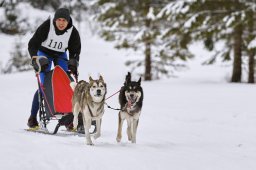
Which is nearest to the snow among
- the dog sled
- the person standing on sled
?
the dog sled

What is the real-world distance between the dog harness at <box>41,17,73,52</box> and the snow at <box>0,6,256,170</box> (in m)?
0.67

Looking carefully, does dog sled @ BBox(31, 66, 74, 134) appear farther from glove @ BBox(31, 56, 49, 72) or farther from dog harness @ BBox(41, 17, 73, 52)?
dog harness @ BBox(41, 17, 73, 52)

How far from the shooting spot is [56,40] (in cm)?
706

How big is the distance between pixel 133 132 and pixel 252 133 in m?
3.30

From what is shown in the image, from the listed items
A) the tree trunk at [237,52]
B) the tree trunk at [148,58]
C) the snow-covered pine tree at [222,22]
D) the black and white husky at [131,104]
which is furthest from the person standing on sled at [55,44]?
the tree trunk at [148,58]

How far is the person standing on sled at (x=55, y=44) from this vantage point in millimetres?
6816

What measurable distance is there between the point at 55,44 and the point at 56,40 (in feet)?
0.27

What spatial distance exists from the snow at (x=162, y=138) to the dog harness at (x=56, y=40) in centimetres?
67

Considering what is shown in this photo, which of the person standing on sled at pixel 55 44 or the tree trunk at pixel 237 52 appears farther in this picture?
the tree trunk at pixel 237 52

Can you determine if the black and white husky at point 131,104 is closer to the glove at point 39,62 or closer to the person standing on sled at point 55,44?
the person standing on sled at point 55,44

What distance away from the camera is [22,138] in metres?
5.91

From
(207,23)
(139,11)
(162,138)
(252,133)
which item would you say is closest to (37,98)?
(162,138)

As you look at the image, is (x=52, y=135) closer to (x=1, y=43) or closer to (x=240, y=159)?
(x=240, y=159)

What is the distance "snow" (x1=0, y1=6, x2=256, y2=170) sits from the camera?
16.5 ft
